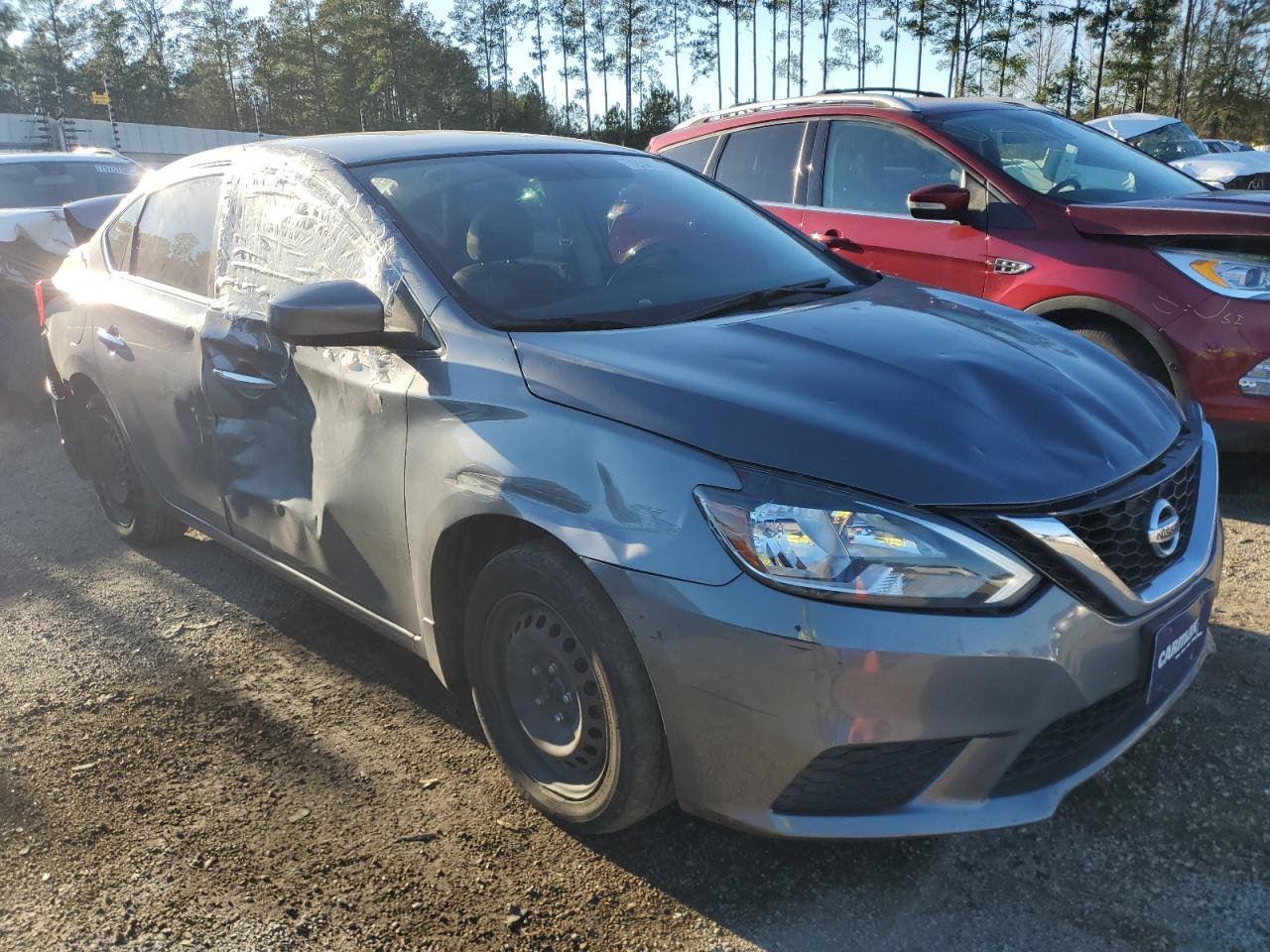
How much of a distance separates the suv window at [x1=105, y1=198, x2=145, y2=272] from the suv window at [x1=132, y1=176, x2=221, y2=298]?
0.25 feet

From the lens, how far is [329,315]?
240 cm

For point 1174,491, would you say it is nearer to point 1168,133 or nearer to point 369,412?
point 369,412

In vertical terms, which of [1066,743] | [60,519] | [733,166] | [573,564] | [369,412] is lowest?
[60,519]

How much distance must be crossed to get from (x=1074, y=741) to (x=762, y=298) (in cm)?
139


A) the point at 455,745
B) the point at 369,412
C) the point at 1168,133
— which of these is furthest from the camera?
the point at 1168,133

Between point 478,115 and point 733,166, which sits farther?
point 478,115

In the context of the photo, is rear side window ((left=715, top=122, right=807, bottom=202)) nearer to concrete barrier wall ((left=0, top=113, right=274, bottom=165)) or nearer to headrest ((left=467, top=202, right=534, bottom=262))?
headrest ((left=467, top=202, right=534, bottom=262))

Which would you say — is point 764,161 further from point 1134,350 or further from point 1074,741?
point 1074,741

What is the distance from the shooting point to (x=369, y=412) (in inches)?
102

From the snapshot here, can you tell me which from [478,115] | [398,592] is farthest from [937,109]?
[478,115]

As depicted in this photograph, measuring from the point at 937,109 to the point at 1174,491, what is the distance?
11.3 ft

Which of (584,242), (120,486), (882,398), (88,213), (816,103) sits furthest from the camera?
(816,103)

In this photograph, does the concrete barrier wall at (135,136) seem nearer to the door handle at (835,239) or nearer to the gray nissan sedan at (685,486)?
the door handle at (835,239)

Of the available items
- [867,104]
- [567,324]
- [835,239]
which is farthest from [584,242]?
[867,104]
